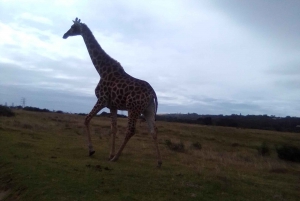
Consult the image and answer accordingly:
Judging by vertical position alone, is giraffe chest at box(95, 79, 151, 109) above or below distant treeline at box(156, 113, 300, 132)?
below

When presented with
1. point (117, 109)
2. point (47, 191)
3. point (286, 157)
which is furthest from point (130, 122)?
point (286, 157)

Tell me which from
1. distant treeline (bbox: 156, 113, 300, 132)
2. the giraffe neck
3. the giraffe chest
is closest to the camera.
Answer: the giraffe chest

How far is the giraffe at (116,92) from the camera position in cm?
1059

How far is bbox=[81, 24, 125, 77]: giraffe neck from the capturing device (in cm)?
1174

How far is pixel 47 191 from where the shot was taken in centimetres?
713

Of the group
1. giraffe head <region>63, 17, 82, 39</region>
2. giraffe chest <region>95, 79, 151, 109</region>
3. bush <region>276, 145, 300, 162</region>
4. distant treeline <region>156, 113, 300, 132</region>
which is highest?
giraffe head <region>63, 17, 82, 39</region>

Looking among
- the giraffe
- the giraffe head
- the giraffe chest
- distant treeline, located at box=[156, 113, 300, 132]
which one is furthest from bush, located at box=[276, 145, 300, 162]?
distant treeline, located at box=[156, 113, 300, 132]

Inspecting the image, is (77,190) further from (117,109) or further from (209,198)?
(117,109)

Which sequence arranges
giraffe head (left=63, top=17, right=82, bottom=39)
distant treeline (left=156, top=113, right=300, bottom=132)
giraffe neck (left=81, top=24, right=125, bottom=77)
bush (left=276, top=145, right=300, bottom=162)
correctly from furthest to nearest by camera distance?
1. distant treeline (left=156, top=113, right=300, bottom=132)
2. bush (left=276, top=145, right=300, bottom=162)
3. giraffe head (left=63, top=17, right=82, bottom=39)
4. giraffe neck (left=81, top=24, right=125, bottom=77)

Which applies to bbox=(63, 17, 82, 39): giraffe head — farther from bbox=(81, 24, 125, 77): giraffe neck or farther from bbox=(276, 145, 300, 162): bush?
bbox=(276, 145, 300, 162): bush

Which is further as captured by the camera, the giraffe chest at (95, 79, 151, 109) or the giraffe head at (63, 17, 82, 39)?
the giraffe head at (63, 17, 82, 39)

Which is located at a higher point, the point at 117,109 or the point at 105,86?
the point at 105,86

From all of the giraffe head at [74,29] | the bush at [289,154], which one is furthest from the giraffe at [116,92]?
the bush at [289,154]

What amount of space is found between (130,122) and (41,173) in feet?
10.5
